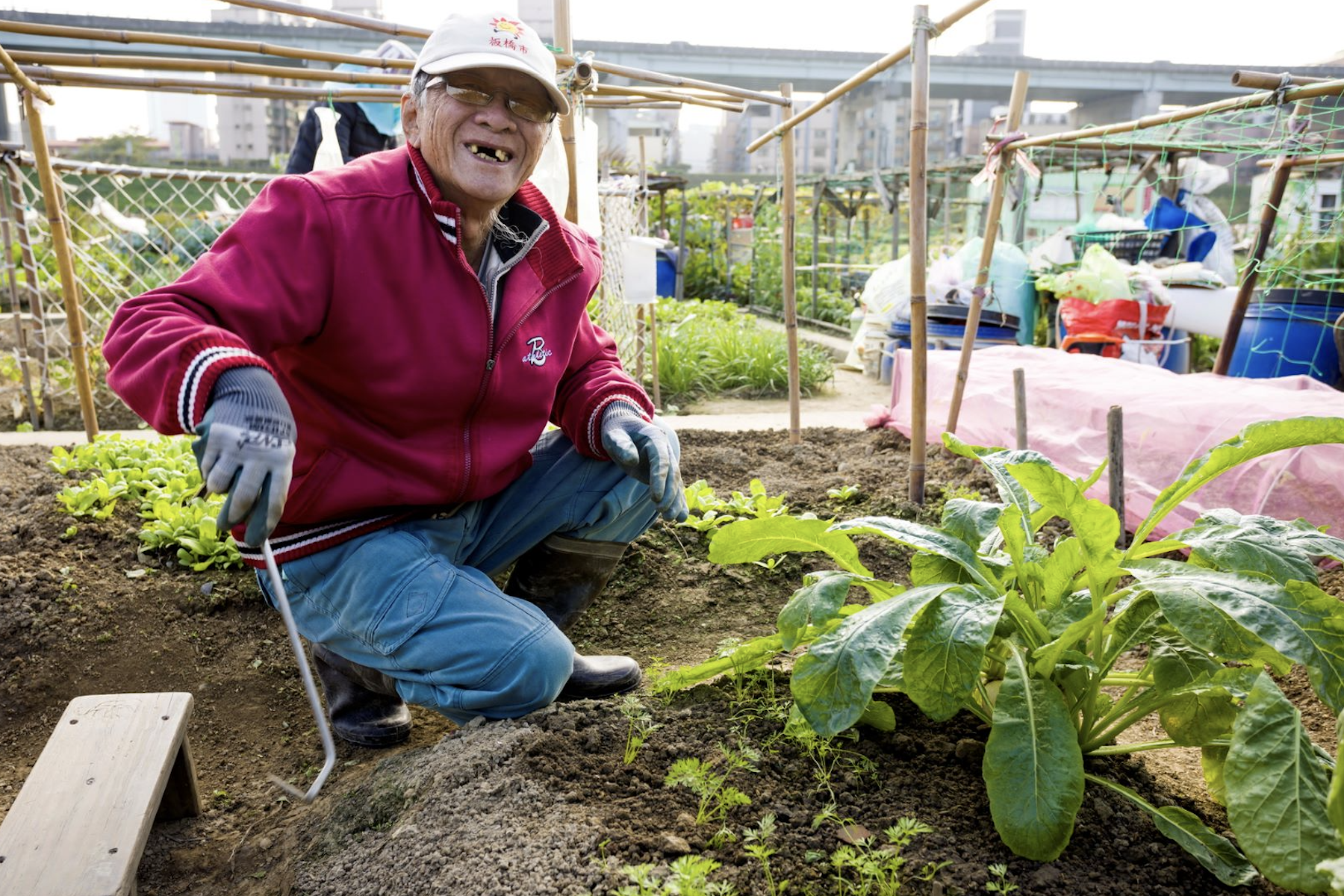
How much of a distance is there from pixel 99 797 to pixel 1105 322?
17.8 ft

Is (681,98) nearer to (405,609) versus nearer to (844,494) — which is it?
(844,494)

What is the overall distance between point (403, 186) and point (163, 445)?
203 centimetres

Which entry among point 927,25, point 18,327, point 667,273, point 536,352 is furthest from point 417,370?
point 667,273

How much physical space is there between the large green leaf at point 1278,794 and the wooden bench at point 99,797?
145 centimetres

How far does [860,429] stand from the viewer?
447 centimetres

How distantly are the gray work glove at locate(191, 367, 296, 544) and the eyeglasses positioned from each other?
0.66 meters

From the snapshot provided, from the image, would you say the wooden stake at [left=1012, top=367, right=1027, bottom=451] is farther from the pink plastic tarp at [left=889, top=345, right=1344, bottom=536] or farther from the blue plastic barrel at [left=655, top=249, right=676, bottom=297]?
the blue plastic barrel at [left=655, top=249, right=676, bottom=297]

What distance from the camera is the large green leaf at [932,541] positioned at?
1479mm

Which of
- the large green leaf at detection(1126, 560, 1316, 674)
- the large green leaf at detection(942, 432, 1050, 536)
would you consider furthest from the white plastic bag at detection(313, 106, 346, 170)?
the large green leaf at detection(1126, 560, 1316, 674)

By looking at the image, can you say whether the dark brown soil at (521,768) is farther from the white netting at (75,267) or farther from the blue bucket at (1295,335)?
the blue bucket at (1295,335)

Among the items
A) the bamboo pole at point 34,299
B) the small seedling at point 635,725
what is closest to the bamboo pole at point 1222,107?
the small seedling at point 635,725

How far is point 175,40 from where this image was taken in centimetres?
312

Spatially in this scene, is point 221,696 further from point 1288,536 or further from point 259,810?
point 1288,536

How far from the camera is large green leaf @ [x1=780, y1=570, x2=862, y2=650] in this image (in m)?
1.39
